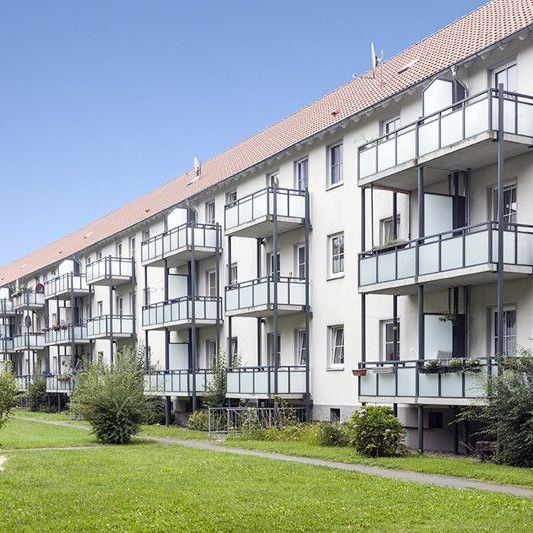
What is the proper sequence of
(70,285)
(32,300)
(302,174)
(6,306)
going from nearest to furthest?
(302,174) < (70,285) < (32,300) < (6,306)

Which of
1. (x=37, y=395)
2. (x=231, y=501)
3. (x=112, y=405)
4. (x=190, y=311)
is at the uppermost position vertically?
(x=190, y=311)

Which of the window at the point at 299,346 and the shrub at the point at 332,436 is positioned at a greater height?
the window at the point at 299,346

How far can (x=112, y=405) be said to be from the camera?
85.8 feet

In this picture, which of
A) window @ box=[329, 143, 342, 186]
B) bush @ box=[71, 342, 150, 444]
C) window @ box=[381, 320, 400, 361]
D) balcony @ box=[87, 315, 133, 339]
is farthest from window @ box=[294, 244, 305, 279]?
balcony @ box=[87, 315, 133, 339]

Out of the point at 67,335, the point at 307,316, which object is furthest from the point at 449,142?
the point at 67,335

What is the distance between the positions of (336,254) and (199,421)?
8.36 m

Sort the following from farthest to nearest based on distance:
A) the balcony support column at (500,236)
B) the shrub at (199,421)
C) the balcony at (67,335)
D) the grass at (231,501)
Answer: the balcony at (67,335) → the shrub at (199,421) → the balcony support column at (500,236) → the grass at (231,501)

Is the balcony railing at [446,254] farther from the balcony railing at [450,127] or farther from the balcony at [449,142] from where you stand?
the balcony railing at [450,127]

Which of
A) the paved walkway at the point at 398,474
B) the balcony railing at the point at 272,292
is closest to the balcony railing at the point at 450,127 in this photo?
the balcony railing at the point at 272,292

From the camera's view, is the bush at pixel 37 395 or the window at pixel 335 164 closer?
the window at pixel 335 164

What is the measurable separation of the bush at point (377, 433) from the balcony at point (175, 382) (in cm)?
1415

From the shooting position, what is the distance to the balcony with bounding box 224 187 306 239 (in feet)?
99.0

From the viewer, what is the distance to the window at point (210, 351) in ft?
123

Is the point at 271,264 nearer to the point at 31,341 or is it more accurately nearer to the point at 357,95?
the point at 357,95
